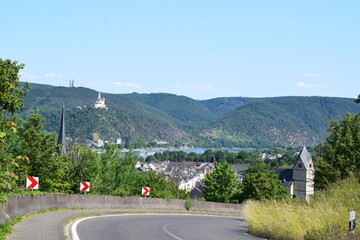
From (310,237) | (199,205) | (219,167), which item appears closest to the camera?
(310,237)

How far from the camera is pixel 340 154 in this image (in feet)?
131

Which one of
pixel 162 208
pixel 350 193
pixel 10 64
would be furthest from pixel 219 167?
pixel 350 193

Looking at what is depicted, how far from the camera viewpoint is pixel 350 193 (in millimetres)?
15773

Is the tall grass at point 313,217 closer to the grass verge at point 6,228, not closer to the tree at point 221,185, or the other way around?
the grass verge at point 6,228

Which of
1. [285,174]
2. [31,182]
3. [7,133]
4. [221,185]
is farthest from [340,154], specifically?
[285,174]

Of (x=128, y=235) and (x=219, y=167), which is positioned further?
(x=219, y=167)

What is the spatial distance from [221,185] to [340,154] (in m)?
55.1

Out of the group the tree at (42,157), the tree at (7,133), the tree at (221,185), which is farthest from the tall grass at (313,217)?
the tree at (221,185)

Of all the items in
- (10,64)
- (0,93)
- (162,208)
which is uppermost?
(10,64)

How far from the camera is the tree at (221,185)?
9362cm

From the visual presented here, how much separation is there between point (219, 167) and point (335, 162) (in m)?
55.5

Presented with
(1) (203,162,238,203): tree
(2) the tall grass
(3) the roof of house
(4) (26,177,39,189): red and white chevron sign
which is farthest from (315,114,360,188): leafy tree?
(3) the roof of house

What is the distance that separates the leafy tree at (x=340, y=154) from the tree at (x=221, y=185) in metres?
52.4

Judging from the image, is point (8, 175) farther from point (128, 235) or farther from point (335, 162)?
point (335, 162)
